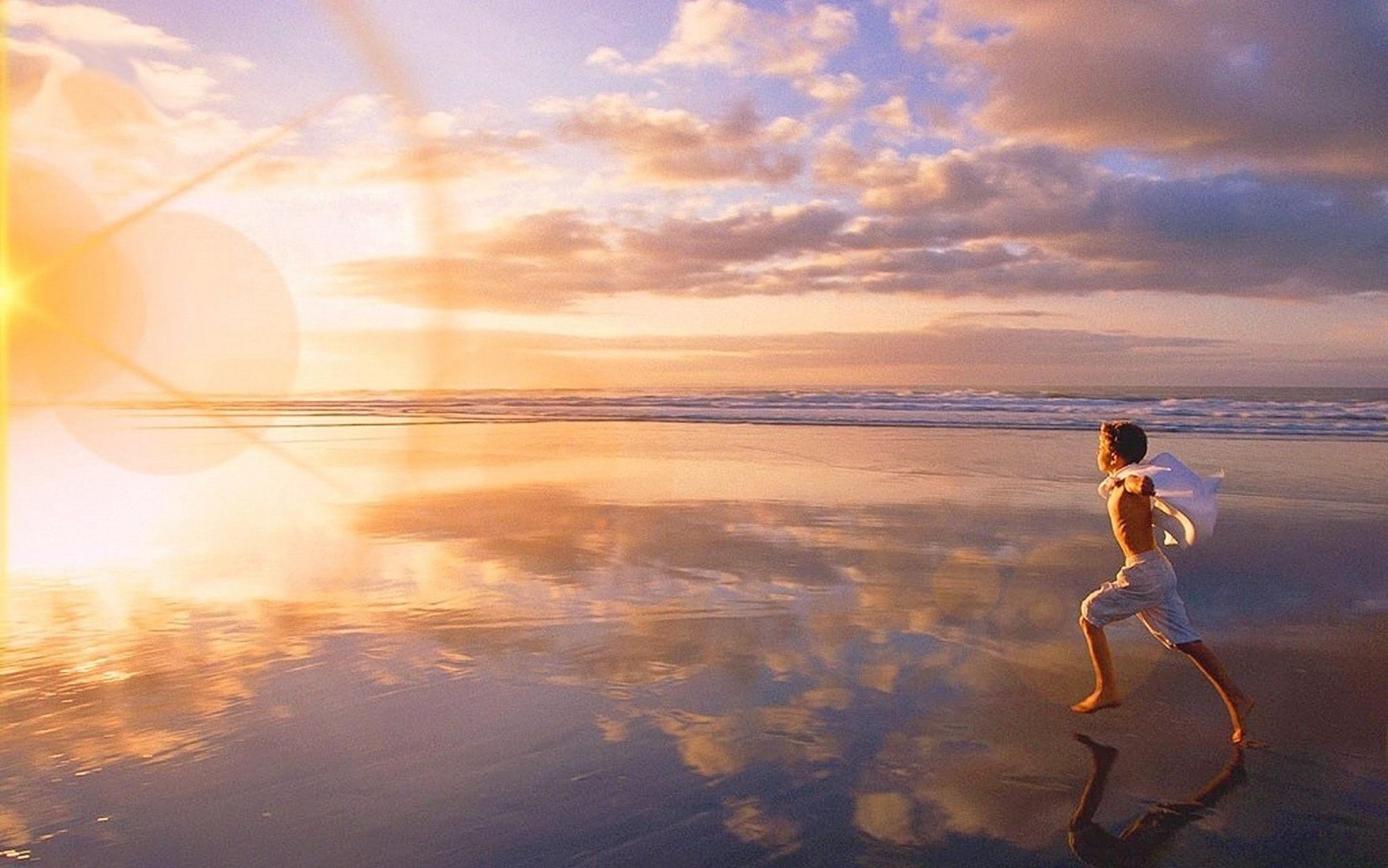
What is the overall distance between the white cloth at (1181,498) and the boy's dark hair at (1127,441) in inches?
8.0

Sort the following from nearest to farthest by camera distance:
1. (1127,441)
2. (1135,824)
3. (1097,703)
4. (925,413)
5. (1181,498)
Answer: (1135,824)
(1181,498)
(1097,703)
(1127,441)
(925,413)

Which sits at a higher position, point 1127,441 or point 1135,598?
point 1127,441

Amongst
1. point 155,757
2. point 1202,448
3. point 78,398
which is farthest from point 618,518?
point 78,398

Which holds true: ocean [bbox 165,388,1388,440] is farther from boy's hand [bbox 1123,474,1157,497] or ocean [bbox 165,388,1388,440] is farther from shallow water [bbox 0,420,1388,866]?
boy's hand [bbox 1123,474,1157,497]

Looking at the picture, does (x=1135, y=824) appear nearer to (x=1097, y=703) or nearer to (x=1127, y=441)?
(x=1097, y=703)

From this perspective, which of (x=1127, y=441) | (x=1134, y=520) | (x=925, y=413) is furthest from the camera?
(x=925, y=413)

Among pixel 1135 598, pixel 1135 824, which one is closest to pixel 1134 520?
pixel 1135 598

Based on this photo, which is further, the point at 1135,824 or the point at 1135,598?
the point at 1135,598

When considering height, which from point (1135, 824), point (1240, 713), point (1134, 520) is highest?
point (1134, 520)

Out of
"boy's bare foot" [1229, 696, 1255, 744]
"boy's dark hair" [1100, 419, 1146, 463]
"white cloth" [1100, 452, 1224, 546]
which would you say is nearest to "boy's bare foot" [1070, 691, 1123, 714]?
"boy's bare foot" [1229, 696, 1255, 744]

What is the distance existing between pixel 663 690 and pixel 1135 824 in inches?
99.3

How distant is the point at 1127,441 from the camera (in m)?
5.43

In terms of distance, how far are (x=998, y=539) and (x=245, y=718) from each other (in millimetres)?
7652

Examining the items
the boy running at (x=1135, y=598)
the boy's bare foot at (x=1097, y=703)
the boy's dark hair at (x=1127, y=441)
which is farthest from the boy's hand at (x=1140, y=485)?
the boy's bare foot at (x=1097, y=703)
